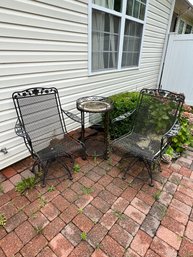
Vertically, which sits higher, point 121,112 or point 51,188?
point 121,112

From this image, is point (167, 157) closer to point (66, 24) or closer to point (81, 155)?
point (81, 155)

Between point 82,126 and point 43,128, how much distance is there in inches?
21.2

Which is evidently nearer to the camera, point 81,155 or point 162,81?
point 81,155

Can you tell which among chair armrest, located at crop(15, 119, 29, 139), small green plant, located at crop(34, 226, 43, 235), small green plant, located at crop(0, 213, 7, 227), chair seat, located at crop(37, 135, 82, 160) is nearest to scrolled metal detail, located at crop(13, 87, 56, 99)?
chair armrest, located at crop(15, 119, 29, 139)

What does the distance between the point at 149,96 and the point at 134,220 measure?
1.74 meters

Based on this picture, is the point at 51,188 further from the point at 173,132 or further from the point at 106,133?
the point at 173,132

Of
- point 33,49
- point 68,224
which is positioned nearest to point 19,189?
point 68,224

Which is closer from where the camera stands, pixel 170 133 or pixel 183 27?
pixel 170 133

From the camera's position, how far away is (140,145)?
2.34 m

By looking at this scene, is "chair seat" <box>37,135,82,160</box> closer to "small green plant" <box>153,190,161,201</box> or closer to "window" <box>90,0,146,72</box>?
"small green plant" <box>153,190,161,201</box>

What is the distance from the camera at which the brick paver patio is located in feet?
4.75

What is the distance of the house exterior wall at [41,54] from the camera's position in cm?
195

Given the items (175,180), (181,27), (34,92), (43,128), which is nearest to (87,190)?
(43,128)

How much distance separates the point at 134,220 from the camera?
1.69 m
